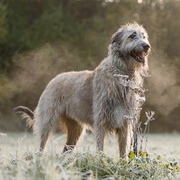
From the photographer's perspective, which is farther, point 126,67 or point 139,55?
point 126,67

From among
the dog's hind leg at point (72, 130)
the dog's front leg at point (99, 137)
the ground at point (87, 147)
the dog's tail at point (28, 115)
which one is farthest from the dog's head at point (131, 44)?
the dog's tail at point (28, 115)

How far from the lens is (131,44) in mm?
6523

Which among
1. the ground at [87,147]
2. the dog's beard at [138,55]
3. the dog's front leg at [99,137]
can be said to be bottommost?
the ground at [87,147]

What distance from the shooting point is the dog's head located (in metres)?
6.42

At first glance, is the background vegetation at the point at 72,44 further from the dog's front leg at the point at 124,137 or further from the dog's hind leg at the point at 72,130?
the dog's front leg at the point at 124,137

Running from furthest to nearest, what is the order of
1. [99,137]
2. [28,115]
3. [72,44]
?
1. [72,44]
2. [28,115]
3. [99,137]

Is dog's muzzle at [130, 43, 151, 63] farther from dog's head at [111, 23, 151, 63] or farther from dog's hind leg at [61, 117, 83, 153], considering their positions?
dog's hind leg at [61, 117, 83, 153]

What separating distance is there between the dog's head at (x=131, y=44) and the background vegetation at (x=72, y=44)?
14570 mm

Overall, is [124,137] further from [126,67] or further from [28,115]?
[28,115]

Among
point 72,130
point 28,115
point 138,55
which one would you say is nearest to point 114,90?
point 138,55

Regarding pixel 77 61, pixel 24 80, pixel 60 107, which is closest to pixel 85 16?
pixel 77 61

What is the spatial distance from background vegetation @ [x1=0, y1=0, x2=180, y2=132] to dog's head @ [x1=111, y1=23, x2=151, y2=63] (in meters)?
14.6

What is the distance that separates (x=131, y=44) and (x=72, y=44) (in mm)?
18019

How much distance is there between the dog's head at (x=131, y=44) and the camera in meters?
Result: 6.42
